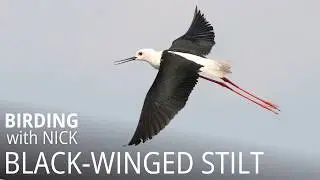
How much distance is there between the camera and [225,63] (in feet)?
11.3

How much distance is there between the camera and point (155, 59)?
3516 millimetres

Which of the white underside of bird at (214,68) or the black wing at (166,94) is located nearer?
the black wing at (166,94)

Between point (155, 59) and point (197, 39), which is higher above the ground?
point (197, 39)

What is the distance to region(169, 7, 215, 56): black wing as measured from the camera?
3611 millimetres

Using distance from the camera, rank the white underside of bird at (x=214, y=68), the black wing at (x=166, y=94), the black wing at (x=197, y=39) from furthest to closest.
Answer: the black wing at (x=197, y=39) < the white underside of bird at (x=214, y=68) < the black wing at (x=166, y=94)

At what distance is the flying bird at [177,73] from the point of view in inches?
130

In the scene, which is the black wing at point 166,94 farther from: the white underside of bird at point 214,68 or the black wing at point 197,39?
the black wing at point 197,39

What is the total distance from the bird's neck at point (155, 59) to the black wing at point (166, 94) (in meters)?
0.02

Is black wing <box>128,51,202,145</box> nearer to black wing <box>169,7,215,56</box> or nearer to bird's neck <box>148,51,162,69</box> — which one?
bird's neck <box>148,51,162,69</box>

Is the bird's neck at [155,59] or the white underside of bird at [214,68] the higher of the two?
the bird's neck at [155,59]

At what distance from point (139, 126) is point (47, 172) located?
0.73m

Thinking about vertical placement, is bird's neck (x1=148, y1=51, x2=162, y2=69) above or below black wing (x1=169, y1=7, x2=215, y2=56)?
below

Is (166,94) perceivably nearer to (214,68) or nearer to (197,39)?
(214,68)

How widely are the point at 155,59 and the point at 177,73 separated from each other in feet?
0.43
